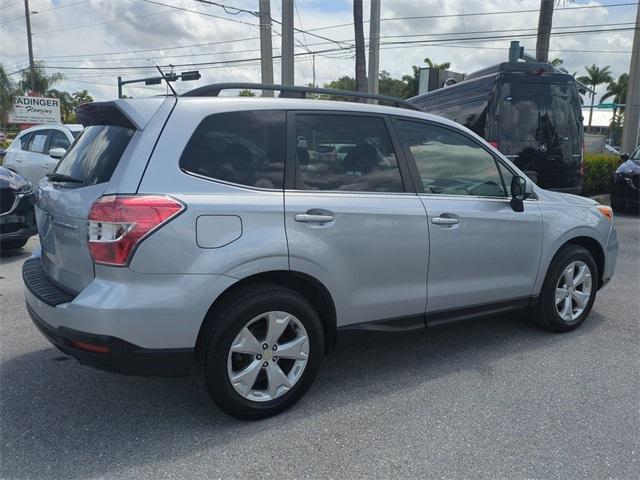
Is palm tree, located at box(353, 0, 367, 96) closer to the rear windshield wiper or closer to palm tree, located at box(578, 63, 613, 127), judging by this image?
the rear windshield wiper

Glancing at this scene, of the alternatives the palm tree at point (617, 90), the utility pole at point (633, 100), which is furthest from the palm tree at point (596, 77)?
the utility pole at point (633, 100)

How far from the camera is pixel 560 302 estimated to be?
449 cm

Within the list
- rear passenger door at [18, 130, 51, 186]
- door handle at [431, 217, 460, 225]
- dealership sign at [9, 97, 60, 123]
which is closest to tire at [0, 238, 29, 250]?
rear passenger door at [18, 130, 51, 186]

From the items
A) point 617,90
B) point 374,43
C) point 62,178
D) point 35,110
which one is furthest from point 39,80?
point 617,90

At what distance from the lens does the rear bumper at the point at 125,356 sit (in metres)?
2.67

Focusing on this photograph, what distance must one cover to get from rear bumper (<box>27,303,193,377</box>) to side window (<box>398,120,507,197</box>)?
1.93 metres

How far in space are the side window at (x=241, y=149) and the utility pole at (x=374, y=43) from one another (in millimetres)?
14143

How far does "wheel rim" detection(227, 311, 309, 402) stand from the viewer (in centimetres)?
295

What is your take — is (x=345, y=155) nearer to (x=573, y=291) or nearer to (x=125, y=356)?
(x=125, y=356)

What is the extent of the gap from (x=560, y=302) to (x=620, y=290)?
1.80 m

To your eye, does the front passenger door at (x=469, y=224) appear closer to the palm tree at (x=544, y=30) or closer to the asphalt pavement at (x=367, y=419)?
the asphalt pavement at (x=367, y=419)

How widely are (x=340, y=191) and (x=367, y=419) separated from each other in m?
1.34

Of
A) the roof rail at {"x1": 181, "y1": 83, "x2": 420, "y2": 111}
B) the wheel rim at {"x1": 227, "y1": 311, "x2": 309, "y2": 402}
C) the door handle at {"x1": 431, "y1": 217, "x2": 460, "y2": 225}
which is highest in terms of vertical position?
the roof rail at {"x1": 181, "y1": 83, "x2": 420, "y2": 111}

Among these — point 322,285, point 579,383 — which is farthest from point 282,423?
point 579,383
